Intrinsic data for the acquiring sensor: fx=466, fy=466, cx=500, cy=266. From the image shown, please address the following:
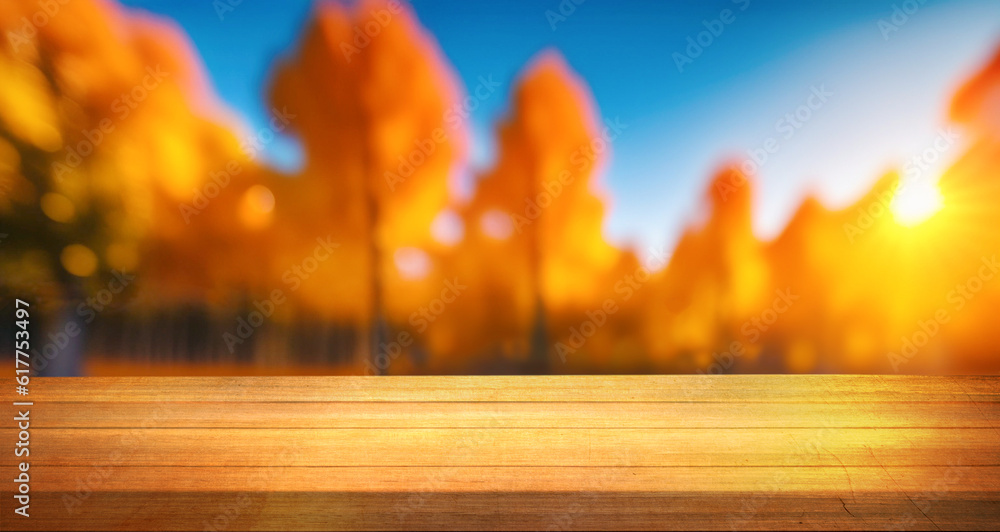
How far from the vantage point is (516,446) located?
3.69 ft

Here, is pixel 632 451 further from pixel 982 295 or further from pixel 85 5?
pixel 85 5

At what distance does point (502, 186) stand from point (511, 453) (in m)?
0.91

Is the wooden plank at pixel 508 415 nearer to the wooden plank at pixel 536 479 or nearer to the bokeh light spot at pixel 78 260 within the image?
the wooden plank at pixel 536 479

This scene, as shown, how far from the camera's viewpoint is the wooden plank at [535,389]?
4.73ft

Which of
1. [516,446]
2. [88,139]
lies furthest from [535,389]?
[88,139]

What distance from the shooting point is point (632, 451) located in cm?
110

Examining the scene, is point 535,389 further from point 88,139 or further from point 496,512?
point 88,139

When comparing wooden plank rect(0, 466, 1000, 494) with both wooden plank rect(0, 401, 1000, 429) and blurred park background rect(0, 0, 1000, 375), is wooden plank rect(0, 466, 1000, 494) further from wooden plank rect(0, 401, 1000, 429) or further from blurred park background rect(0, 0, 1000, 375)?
blurred park background rect(0, 0, 1000, 375)

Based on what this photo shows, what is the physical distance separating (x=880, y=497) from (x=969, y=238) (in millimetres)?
1218

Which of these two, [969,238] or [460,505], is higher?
[969,238]

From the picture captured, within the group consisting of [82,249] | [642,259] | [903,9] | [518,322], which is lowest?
[518,322]

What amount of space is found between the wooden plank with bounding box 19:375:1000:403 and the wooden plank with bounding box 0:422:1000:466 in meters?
0.23

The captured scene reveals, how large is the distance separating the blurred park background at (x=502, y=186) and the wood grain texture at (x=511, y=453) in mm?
169

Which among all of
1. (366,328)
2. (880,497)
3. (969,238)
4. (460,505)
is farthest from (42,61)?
(969,238)
